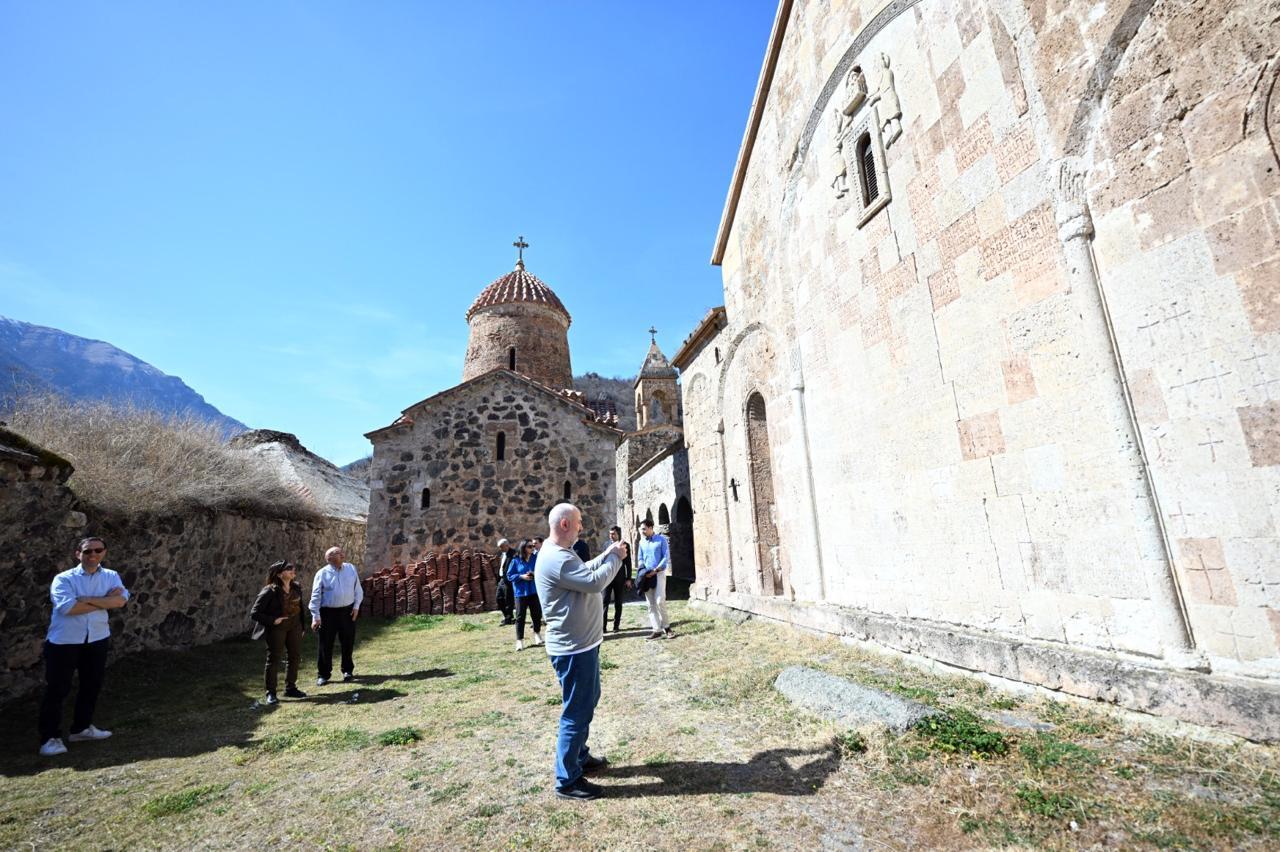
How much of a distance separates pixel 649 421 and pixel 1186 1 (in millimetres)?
23825

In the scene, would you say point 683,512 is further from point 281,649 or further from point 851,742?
point 851,742

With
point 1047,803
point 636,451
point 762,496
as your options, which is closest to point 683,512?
point 636,451

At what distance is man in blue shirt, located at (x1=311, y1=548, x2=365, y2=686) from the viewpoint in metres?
6.64

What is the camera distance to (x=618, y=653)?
691 cm

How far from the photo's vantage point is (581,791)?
306cm

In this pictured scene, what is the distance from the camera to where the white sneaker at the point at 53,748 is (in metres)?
4.41

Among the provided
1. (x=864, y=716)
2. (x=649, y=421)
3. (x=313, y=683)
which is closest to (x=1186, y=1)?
(x=864, y=716)

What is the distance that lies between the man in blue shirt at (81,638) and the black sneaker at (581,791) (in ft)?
14.8

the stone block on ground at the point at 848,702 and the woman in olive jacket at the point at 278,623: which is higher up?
the woman in olive jacket at the point at 278,623

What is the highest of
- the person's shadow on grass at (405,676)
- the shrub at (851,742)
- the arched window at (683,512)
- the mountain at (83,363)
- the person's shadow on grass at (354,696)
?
the mountain at (83,363)

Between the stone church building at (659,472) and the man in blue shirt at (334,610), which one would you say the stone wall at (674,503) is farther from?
the man in blue shirt at (334,610)

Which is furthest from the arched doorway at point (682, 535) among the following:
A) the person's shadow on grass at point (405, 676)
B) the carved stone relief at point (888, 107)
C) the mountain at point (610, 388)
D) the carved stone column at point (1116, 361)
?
the mountain at point (610, 388)

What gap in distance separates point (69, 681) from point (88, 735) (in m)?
0.56

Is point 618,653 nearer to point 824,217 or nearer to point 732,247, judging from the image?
point 824,217
